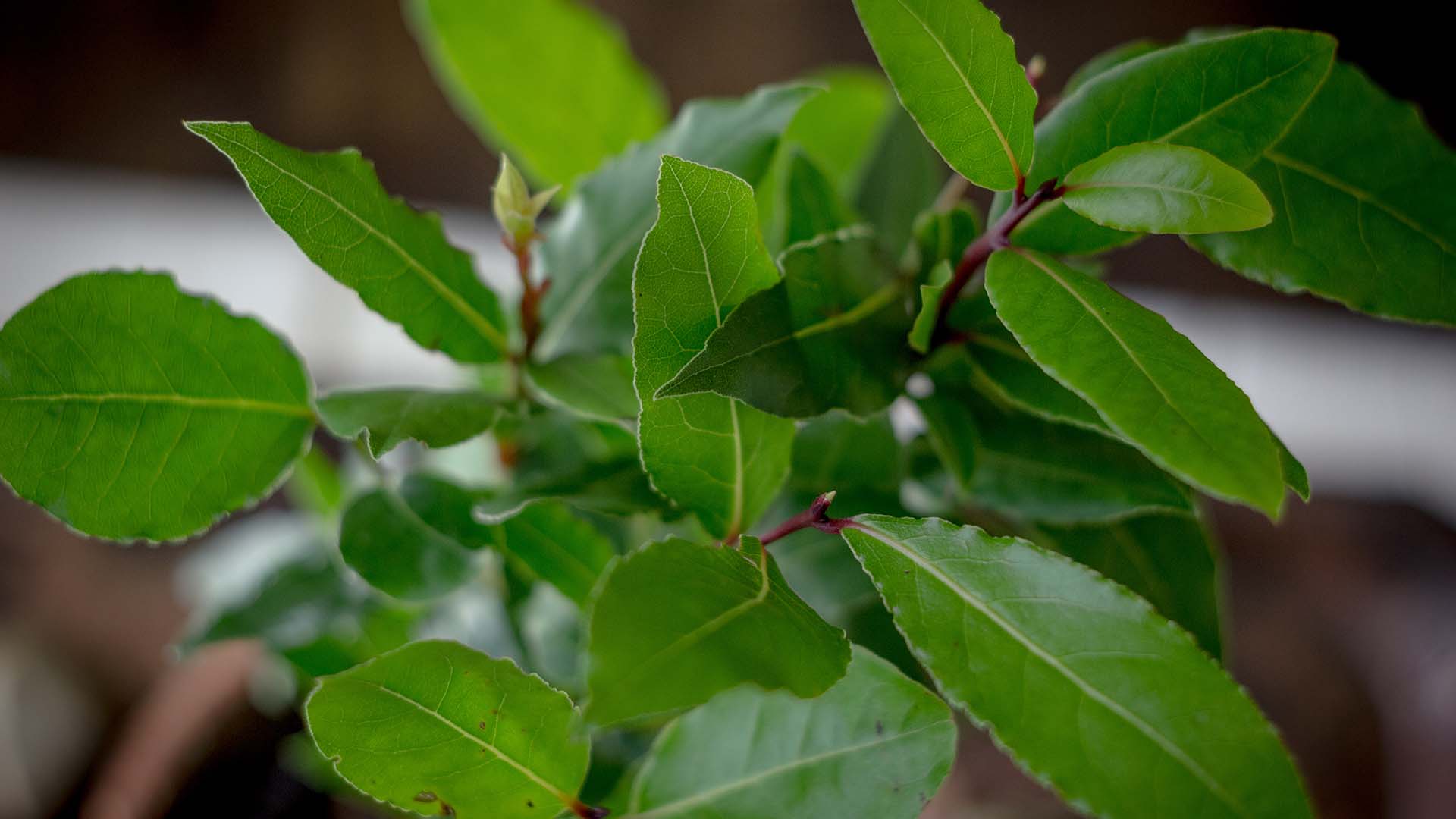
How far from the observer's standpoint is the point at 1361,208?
42cm

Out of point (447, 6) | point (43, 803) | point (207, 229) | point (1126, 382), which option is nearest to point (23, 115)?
point (207, 229)

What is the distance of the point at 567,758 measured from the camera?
408mm

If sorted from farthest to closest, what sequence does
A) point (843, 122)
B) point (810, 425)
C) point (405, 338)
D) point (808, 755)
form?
1. point (405, 338)
2. point (843, 122)
3. point (810, 425)
4. point (808, 755)

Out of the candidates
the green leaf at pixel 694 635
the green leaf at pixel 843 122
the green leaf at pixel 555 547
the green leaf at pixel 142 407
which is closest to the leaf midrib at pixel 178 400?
the green leaf at pixel 142 407

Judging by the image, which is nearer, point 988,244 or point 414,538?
point 988,244

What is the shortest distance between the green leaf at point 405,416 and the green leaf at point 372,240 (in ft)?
0.11

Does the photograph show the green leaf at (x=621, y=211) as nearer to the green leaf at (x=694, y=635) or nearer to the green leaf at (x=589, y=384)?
the green leaf at (x=589, y=384)

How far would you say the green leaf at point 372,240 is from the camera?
37 cm

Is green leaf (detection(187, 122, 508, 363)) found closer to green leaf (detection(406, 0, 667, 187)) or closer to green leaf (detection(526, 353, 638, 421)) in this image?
green leaf (detection(526, 353, 638, 421))

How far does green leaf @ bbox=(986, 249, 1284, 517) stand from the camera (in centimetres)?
30

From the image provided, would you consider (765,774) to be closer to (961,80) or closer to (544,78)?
(961,80)

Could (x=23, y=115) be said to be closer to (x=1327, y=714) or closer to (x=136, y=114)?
(x=136, y=114)

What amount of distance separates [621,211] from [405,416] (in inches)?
6.2

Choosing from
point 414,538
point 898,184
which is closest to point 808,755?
point 414,538
